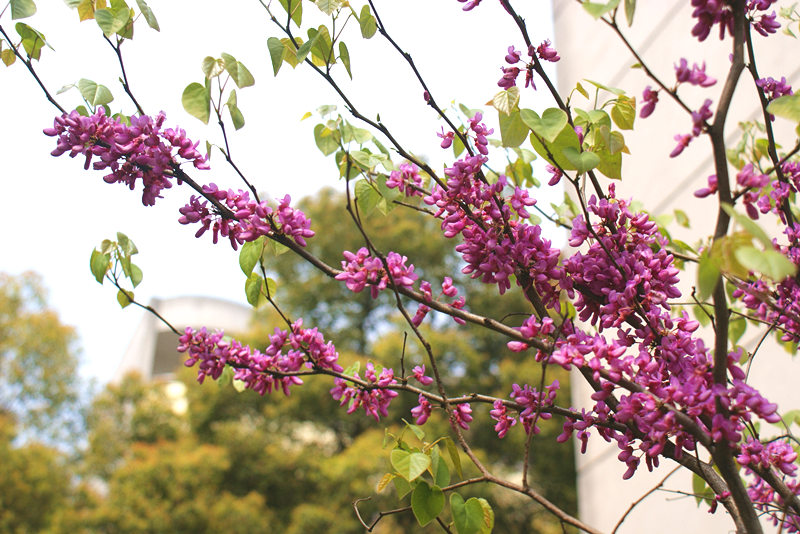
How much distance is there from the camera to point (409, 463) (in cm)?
72

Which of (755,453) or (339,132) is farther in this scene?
(339,132)

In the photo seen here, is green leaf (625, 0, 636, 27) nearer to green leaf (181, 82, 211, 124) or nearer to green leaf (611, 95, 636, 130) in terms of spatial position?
green leaf (611, 95, 636, 130)

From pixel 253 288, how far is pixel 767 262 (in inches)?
27.4

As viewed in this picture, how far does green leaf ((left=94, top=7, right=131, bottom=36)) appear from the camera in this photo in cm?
84

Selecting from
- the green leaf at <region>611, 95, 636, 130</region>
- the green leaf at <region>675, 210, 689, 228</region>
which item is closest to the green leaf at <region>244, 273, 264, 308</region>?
the green leaf at <region>611, 95, 636, 130</region>

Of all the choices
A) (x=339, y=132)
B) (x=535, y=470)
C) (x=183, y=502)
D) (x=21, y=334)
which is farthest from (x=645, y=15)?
(x=21, y=334)

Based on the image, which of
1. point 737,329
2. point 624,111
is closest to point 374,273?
point 624,111

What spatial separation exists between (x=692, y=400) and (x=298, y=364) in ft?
1.70

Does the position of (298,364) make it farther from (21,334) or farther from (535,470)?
(21,334)

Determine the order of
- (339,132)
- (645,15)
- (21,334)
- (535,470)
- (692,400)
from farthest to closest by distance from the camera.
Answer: (21,334), (535,470), (645,15), (339,132), (692,400)

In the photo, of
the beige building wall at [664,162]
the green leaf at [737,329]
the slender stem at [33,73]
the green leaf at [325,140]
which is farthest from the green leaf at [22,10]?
the beige building wall at [664,162]

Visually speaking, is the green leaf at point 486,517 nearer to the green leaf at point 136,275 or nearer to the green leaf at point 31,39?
the green leaf at point 136,275

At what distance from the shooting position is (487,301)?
11492 millimetres

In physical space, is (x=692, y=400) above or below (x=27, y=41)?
below
